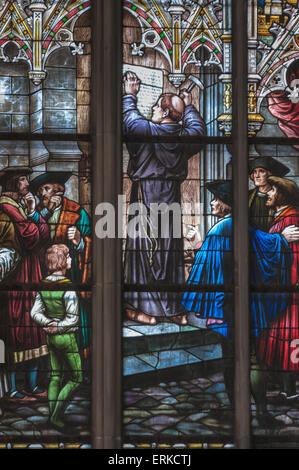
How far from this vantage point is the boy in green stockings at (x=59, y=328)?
6879mm

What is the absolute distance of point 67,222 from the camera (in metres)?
7.12

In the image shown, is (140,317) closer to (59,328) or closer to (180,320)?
(180,320)

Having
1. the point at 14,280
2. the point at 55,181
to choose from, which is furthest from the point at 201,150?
the point at 14,280

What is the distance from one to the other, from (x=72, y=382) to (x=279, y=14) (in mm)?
3200

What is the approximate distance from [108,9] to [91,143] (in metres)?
0.99

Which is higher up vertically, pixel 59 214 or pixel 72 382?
pixel 59 214

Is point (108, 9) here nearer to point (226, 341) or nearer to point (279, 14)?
point (279, 14)

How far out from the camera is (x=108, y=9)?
7.16m

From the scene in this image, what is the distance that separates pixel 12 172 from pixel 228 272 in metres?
1.75

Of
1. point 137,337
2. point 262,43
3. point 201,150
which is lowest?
point 137,337

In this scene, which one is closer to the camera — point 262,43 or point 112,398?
point 112,398

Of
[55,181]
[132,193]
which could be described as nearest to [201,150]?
[132,193]

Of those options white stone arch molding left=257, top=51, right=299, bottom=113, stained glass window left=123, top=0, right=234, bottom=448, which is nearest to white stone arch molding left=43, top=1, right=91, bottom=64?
stained glass window left=123, top=0, right=234, bottom=448

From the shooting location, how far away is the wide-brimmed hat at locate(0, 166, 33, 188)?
711cm
